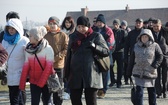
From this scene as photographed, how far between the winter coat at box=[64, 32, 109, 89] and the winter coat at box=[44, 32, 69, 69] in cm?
153

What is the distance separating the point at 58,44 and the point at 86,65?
6.07 ft

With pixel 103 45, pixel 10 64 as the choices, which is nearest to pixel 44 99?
pixel 10 64

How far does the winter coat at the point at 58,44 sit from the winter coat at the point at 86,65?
153 centimetres

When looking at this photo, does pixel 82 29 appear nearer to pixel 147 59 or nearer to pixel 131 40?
pixel 147 59

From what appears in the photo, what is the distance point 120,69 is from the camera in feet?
34.8

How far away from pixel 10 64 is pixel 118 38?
5.48m

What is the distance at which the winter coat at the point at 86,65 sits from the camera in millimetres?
5332

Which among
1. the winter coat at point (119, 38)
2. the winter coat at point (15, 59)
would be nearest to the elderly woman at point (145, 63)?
the winter coat at point (15, 59)

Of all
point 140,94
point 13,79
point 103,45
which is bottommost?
point 140,94

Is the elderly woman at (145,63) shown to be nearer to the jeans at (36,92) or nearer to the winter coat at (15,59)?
the jeans at (36,92)

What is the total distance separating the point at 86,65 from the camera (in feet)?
17.5

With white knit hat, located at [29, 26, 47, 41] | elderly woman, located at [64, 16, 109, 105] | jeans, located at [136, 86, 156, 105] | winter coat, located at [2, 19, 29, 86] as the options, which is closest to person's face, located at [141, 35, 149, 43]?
jeans, located at [136, 86, 156, 105]

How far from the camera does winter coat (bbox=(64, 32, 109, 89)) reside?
Answer: 533cm

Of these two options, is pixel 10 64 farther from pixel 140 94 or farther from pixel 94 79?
pixel 140 94
